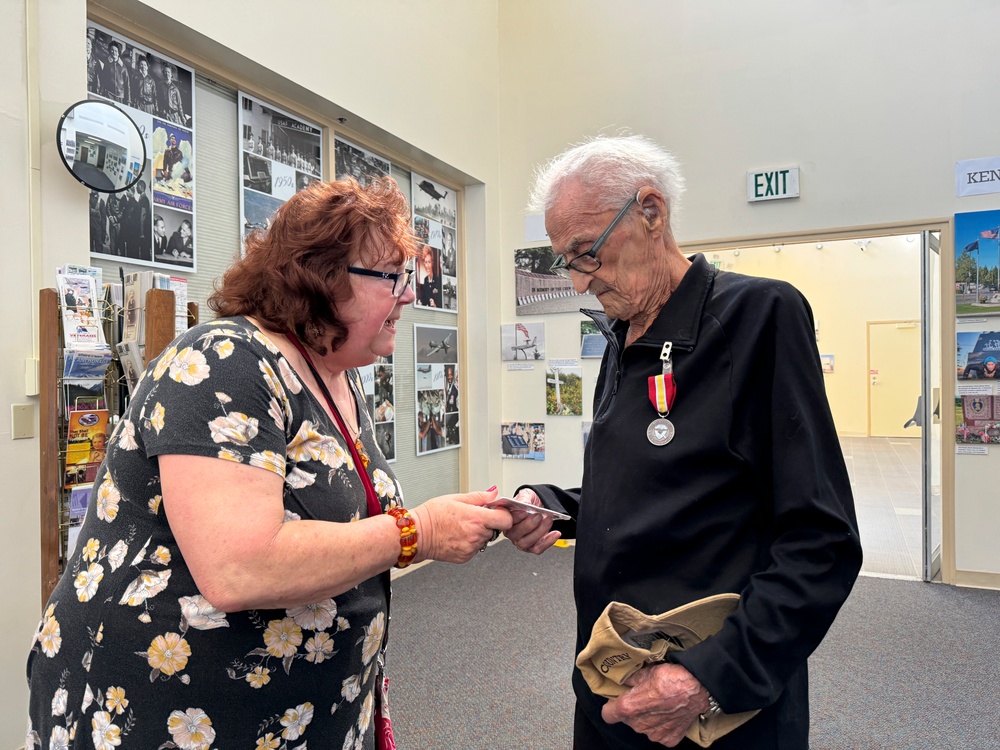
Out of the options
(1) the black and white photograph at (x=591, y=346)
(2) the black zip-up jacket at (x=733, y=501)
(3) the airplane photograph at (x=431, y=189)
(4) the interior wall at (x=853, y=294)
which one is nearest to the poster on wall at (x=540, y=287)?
(1) the black and white photograph at (x=591, y=346)

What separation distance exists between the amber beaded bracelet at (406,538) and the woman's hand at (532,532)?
13.7 inches

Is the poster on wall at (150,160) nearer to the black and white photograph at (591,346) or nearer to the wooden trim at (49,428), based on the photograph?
the wooden trim at (49,428)

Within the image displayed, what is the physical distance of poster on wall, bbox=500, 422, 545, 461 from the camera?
565cm

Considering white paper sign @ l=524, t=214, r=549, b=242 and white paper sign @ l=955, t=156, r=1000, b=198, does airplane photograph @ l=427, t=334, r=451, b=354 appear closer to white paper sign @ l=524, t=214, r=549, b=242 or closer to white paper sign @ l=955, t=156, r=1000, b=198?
white paper sign @ l=524, t=214, r=549, b=242

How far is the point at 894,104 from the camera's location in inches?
176

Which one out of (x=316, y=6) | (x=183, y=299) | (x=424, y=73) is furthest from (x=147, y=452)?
(x=424, y=73)

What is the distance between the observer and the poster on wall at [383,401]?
173 inches

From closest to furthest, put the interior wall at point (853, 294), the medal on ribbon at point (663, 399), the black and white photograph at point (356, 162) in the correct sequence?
the medal on ribbon at point (663, 399) → the black and white photograph at point (356, 162) → the interior wall at point (853, 294)

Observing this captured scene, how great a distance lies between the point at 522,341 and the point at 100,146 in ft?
12.1

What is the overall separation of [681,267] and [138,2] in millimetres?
2672

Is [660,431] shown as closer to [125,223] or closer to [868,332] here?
[125,223]

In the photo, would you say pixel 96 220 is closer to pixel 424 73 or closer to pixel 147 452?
pixel 147 452

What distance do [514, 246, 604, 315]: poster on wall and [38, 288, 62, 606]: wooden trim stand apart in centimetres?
395

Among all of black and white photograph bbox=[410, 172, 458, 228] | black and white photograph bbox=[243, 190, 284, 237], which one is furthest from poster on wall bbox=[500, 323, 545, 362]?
black and white photograph bbox=[243, 190, 284, 237]
